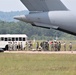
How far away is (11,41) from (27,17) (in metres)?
11.4

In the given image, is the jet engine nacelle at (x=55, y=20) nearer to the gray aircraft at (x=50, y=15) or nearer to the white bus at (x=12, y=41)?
the gray aircraft at (x=50, y=15)

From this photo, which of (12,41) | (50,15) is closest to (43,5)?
(50,15)

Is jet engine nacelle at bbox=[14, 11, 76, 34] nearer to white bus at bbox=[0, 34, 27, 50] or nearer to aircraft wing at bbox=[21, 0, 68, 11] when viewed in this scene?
aircraft wing at bbox=[21, 0, 68, 11]

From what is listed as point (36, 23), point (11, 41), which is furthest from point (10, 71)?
point (11, 41)

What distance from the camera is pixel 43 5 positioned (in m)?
55.4

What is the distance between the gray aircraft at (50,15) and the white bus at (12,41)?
8.83 meters

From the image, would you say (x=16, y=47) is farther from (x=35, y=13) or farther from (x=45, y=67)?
(x=45, y=67)

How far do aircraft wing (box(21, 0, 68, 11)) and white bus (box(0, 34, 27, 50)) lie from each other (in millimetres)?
8894

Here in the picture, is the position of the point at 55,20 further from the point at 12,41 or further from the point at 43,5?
the point at 12,41

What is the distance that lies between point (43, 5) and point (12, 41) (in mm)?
11768

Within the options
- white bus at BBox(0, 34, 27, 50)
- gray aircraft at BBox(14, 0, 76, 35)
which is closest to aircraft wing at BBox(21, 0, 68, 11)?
gray aircraft at BBox(14, 0, 76, 35)

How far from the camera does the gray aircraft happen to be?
54.0m

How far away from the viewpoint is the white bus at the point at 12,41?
206 feet

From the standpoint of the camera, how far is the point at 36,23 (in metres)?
54.5
